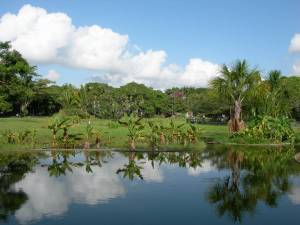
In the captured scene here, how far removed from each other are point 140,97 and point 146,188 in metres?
86.1

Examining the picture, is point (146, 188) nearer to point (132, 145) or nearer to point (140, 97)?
point (132, 145)

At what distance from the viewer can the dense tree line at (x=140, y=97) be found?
45.1m

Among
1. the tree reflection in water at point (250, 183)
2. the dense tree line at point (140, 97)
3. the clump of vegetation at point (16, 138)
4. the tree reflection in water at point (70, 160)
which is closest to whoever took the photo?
the tree reflection in water at point (250, 183)

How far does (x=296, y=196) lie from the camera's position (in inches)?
698

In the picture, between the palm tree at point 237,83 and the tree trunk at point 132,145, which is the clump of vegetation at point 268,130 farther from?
the tree trunk at point 132,145

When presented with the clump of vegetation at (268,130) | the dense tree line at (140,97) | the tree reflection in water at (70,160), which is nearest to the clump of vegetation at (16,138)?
the tree reflection in water at (70,160)

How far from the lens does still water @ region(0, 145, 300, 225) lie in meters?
14.3

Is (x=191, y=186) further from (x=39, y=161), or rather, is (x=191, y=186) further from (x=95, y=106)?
(x=95, y=106)

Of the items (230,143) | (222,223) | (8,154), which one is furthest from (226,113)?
(222,223)

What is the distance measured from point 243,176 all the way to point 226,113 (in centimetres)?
5808

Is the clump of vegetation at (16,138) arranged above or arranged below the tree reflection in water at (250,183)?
above

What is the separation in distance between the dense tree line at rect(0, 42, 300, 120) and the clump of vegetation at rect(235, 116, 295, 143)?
3.20m

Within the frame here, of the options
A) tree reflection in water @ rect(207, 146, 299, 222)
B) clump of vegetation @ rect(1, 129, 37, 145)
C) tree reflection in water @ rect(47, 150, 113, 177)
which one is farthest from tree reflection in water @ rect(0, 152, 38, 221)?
tree reflection in water @ rect(207, 146, 299, 222)

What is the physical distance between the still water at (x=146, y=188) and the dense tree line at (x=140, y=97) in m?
16.7
